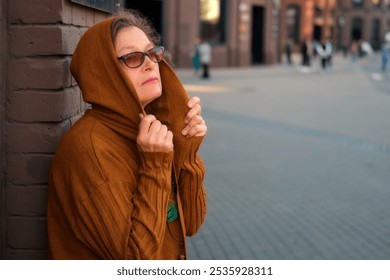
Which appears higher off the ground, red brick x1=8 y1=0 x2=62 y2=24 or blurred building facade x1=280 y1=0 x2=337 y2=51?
blurred building facade x1=280 y1=0 x2=337 y2=51

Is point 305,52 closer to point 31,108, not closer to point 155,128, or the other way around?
point 31,108

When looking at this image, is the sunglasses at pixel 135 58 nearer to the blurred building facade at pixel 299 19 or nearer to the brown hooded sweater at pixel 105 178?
the brown hooded sweater at pixel 105 178

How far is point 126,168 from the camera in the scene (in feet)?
6.57

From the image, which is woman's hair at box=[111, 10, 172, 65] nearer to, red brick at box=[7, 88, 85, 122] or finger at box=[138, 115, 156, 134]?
finger at box=[138, 115, 156, 134]

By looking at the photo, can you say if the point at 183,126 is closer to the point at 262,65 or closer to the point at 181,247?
the point at 181,247

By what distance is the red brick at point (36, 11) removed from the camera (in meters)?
2.32

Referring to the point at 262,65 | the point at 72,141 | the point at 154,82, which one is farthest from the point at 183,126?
the point at 262,65

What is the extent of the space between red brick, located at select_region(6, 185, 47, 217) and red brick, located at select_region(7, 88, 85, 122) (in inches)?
11.1

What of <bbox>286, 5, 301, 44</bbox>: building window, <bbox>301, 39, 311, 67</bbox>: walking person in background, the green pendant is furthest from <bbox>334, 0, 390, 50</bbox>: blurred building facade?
the green pendant

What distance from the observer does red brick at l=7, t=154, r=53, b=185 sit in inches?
94.9

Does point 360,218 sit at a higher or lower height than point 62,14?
lower

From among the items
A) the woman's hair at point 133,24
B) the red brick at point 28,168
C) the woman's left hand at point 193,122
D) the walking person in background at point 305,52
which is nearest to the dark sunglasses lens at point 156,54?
the woman's hair at point 133,24

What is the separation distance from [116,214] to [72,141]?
0.96 ft

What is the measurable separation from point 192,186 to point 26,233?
75cm
